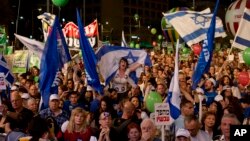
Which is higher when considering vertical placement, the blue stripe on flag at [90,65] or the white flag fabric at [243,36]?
the white flag fabric at [243,36]

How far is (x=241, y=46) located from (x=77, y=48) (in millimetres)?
7716

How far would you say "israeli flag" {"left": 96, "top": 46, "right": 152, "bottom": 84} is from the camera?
12286mm

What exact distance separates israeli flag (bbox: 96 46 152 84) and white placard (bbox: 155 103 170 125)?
5.26 m

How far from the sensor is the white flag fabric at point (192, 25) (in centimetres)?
1430

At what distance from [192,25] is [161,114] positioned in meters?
8.00

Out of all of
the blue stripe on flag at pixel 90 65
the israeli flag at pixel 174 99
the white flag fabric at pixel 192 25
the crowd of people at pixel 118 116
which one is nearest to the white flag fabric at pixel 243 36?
the white flag fabric at pixel 192 25

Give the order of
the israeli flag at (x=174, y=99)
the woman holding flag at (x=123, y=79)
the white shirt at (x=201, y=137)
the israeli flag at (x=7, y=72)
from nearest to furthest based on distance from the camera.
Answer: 1. the white shirt at (x=201, y=137)
2. the israeli flag at (x=174, y=99)
3. the woman holding flag at (x=123, y=79)
4. the israeli flag at (x=7, y=72)

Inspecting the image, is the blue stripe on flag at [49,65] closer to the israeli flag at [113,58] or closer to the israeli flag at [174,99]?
the israeli flag at [113,58]

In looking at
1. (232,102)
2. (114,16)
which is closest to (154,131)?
(232,102)

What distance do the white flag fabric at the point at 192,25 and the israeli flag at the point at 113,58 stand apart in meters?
1.50

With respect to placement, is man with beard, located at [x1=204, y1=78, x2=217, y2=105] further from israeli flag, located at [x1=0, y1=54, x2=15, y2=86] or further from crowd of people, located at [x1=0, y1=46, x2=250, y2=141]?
israeli flag, located at [x1=0, y1=54, x2=15, y2=86]

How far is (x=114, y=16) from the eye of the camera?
4739 inches

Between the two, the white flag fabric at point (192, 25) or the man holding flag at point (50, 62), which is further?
the white flag fabric at point (192, 25)

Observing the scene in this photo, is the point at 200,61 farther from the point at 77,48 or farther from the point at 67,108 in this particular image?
the point at 77,48
